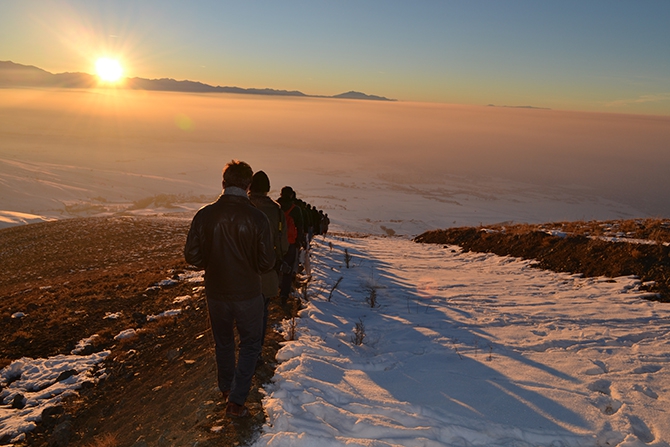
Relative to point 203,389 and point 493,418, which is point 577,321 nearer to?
point 493,418

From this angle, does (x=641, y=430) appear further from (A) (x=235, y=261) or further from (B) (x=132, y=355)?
(B) (x=132, y=355)

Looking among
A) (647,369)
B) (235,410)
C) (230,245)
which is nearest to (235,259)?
(230,245)

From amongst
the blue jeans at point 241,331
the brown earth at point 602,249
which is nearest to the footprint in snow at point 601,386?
the blue jeans at point 241,331

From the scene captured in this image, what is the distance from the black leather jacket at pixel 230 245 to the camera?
3461 mm

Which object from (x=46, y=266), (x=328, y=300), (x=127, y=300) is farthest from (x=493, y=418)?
(x=46, y=266)

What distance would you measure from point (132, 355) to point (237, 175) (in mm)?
5115

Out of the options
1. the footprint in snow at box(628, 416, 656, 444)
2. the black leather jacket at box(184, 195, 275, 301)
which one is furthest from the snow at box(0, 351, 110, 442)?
the footprint in snow at box(628, 416, 656, 444)

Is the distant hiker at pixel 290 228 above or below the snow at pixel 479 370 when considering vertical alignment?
above

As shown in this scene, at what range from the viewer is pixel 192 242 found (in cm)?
349

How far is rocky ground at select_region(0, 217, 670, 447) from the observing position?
414 centimetres

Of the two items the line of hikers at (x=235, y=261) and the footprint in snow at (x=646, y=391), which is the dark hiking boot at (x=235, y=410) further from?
the footprint in snow at (x=646, y=391)

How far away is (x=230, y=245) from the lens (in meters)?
3.46

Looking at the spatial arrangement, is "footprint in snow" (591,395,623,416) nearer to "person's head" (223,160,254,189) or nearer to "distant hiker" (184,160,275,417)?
"distant hiker" (184,160,275,417)

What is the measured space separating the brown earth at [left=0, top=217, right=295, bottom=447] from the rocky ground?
2 cm
